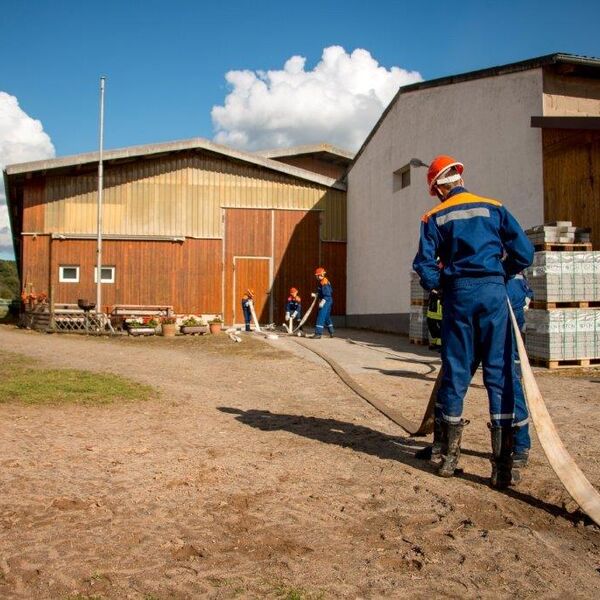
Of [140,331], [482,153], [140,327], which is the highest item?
[482,153]

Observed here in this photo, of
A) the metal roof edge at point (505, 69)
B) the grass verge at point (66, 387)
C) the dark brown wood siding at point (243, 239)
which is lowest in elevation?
the grass verge at point (66, 387)

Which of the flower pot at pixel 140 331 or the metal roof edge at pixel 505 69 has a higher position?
the metal roof edge at pixel 505 69

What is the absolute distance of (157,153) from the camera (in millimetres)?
19047

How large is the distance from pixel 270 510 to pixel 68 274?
17706 mm

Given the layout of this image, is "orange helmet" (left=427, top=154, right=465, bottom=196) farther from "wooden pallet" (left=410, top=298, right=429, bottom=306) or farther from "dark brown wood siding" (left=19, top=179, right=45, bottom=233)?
"dark brown wood siding" (left=19, top=179, right=45, bottom=233)

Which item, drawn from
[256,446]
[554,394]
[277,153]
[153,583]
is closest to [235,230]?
[277,153]

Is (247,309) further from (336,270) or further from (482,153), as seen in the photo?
(482,153)

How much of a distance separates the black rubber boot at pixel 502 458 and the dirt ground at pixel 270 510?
0.08 m

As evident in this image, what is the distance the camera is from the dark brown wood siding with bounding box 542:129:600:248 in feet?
33.6

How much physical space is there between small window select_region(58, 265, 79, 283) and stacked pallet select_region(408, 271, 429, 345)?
11.4 metres

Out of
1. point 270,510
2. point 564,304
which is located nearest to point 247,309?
point 564,304

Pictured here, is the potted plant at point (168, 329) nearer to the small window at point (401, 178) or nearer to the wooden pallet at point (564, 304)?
the small window at point (401, 178)

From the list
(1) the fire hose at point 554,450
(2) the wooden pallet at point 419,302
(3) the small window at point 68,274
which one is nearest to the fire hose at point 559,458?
(1) the fire hose at point 554,450

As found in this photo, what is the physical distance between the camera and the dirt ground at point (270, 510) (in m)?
2.40
